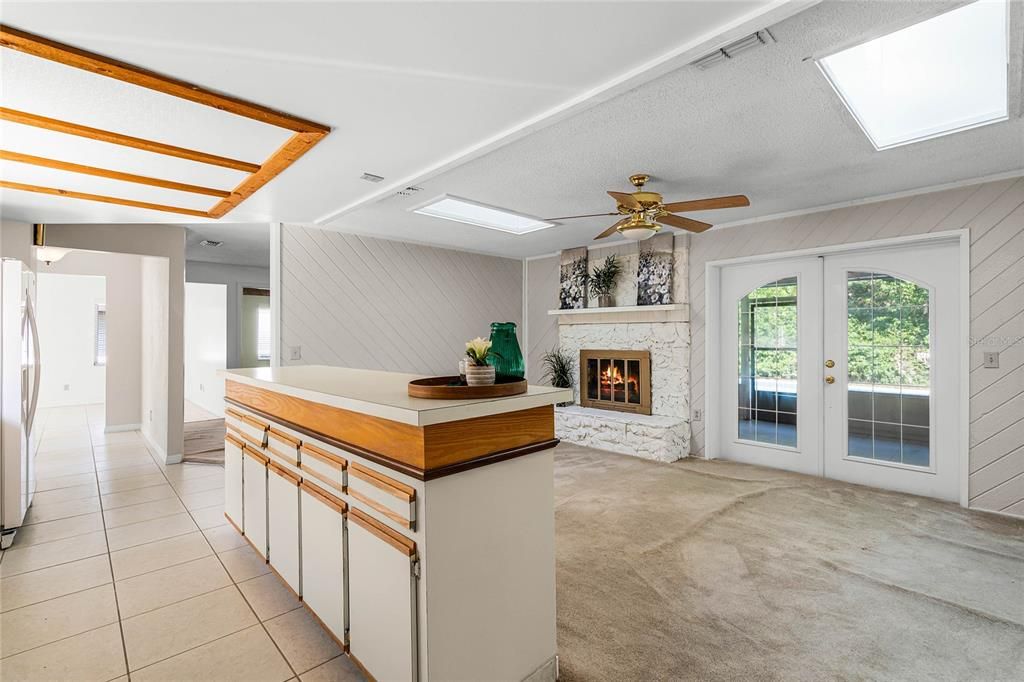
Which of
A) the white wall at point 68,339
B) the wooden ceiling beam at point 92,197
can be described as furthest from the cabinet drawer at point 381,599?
the white wall at point 68,339

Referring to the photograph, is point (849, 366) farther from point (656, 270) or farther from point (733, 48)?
point (733, 48)

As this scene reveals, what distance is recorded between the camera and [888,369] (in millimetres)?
3982

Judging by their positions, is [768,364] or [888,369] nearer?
[888,369]

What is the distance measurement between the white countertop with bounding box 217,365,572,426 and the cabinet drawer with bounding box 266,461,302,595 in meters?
0.43

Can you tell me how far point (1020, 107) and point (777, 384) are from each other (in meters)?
2.76

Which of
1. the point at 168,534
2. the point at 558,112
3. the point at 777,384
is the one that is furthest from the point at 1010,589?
the point at 168,534

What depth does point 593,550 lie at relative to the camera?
285 cm

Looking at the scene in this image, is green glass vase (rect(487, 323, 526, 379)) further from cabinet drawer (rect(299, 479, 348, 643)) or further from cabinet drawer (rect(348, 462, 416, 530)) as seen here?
cabinet drawer (rect(299, 479, 348, 643))

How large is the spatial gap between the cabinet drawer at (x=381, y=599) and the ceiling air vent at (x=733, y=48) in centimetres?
210

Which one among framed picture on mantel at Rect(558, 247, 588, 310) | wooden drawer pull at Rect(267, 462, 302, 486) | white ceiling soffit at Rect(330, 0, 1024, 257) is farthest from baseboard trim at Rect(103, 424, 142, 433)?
framed picture on mantel at Rect(558, 247, 588, 310)

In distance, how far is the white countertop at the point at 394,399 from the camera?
1.42 metres

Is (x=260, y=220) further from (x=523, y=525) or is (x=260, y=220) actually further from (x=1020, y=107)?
(x=1020, y=107)

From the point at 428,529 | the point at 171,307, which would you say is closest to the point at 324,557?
the point at 428,529

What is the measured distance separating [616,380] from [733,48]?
4.23 meters
